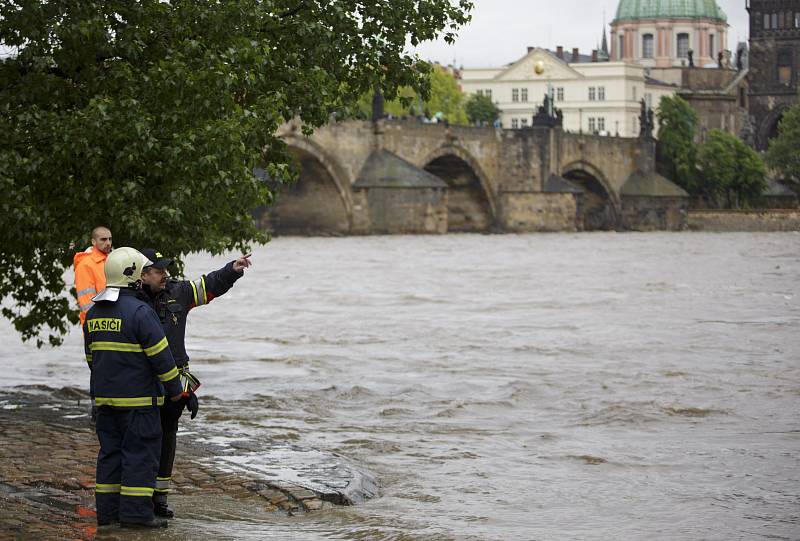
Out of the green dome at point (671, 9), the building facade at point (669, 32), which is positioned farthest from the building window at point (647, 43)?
the green dome at point (671, 9)

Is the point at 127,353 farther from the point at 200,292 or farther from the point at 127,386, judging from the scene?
the point at 200,292

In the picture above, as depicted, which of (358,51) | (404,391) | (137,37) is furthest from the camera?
(404,391)

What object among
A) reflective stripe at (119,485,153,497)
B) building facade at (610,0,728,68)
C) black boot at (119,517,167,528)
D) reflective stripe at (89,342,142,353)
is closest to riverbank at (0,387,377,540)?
black boot at (119,517,167,528)

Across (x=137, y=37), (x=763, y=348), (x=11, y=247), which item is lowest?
(x=763, y=348)

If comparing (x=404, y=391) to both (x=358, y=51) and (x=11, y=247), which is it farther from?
(x=11, y=247)

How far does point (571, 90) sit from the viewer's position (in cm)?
13325

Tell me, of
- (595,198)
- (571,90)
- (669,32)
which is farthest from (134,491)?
(669,32)

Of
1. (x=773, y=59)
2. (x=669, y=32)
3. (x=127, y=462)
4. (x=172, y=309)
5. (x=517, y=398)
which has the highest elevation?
(x=669, y=32)

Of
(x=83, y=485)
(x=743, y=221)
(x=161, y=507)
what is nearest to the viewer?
(x=161, y=507)

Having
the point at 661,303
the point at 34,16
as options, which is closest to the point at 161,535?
the point at 34,16

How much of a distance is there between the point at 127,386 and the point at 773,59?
128262 millimetres

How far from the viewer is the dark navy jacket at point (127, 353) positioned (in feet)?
27.2

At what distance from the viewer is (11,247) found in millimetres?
13023

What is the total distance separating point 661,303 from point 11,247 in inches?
823
